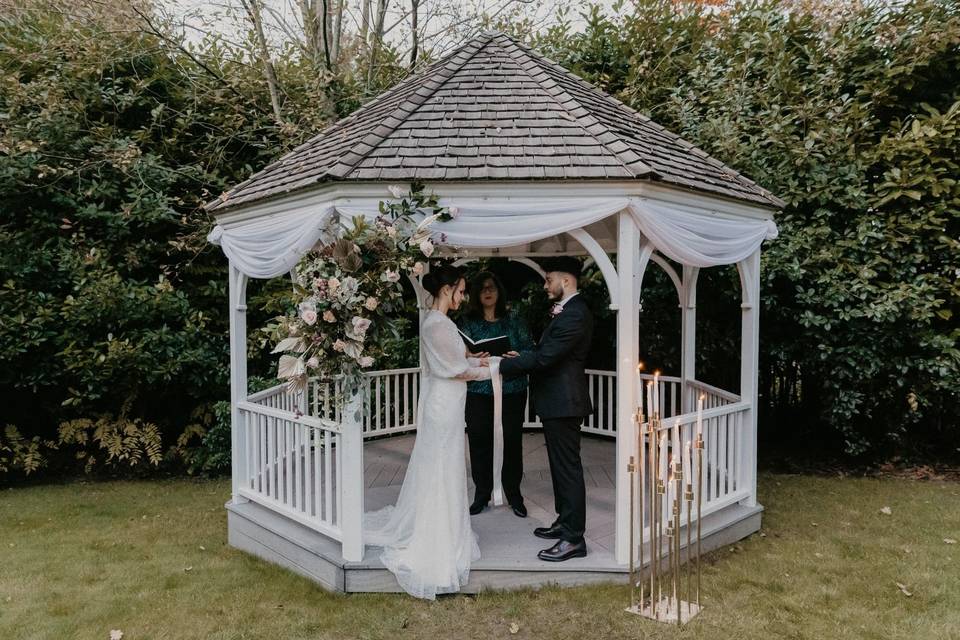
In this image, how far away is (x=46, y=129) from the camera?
26.0ft

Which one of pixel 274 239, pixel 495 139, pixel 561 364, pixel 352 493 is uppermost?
pixel 495 139

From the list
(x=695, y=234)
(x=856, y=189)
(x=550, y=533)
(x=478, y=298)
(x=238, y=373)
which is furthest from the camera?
(x=856, y=189)

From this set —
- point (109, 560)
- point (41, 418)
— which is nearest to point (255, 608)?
point (109, 560)

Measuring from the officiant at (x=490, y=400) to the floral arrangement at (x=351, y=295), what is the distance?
54.8 inches

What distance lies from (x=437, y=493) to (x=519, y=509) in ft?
4.41

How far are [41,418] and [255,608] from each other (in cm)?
613

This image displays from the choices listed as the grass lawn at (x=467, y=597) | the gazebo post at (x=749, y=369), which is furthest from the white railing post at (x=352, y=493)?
the gazebo post at (x=749, y=369)

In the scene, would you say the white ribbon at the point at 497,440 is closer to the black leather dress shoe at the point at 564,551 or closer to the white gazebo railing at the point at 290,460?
the black leather dress shoe at the point at 564,551

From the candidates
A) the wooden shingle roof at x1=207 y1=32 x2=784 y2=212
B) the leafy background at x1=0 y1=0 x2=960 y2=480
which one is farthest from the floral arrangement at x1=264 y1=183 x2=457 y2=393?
the leafy background at x1=0 y1=0 x2=960 y2=480

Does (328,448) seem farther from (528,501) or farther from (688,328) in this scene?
(688,328)

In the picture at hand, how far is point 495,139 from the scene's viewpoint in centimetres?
466

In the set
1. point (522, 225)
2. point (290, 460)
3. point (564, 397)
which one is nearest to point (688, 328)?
point (564, 397)

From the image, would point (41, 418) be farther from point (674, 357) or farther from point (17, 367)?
point (674, 357)

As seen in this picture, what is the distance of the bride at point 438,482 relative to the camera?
4.25 meters
